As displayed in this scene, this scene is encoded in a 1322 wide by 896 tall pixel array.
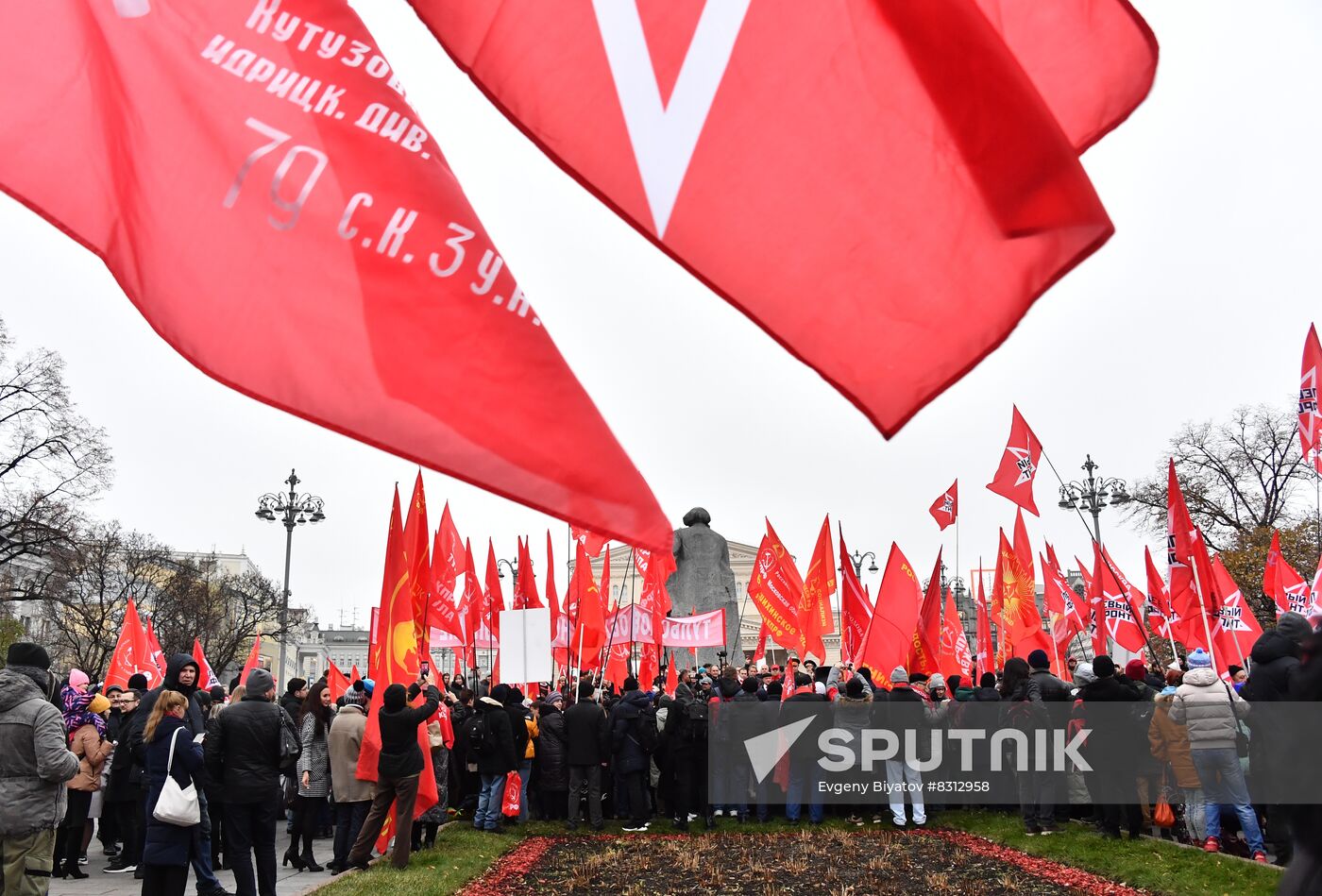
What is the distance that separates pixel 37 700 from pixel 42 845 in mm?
866

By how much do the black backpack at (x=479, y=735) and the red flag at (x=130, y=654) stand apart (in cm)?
526

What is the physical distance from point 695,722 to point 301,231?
40.1ft

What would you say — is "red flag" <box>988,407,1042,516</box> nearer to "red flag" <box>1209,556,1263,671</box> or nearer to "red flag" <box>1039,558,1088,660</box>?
"red flag" <box>1209,556,1263,671</box>

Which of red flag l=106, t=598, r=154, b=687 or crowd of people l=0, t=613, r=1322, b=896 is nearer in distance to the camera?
crowd of people l=0, t=613, r=1322, b=896

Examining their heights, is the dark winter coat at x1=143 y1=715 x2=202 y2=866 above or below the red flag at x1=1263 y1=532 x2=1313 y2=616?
below

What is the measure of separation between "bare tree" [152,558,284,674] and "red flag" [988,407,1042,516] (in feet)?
134

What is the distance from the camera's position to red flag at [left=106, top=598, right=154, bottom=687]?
52.7ft

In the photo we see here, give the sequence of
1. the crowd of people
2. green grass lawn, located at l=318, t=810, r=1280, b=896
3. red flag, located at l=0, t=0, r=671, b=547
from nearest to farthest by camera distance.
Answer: red flag, located at l=0, t=0, r=671, b=547, the crowd of people, green grass lawn, located at l=318, t=810, r=1280, b=896

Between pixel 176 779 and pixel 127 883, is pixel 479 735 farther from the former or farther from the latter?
pixel 176 779

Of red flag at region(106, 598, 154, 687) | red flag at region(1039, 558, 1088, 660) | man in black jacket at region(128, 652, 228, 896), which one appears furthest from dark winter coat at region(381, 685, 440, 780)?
red flag at region(1039, 558, 1088, 660)

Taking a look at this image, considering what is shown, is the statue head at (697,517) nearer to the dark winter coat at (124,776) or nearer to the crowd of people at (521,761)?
the crowd of people at (521,761)

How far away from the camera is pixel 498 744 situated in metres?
Result: 14.0

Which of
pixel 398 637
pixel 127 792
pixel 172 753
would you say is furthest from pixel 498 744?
pixel 172 753

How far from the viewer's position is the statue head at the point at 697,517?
84.5 feet
